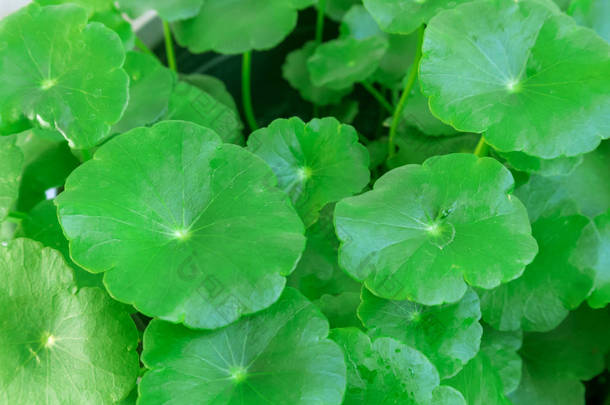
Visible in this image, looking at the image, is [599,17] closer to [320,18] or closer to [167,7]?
[320,18]

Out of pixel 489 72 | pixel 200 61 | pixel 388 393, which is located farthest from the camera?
pixel 200 61

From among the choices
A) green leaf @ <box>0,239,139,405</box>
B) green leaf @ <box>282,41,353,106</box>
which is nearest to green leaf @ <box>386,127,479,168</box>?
green leaf @ <box>282,41,353,106</box>

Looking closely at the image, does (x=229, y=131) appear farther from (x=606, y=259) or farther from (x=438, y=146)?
(x=606, y=259)

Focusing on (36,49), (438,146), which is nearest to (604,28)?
(438,146)

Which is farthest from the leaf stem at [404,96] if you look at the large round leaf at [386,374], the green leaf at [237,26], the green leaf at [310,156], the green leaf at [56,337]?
the green leaf at [56,337]

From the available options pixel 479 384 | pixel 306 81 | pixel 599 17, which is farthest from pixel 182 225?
pixel 599 17
